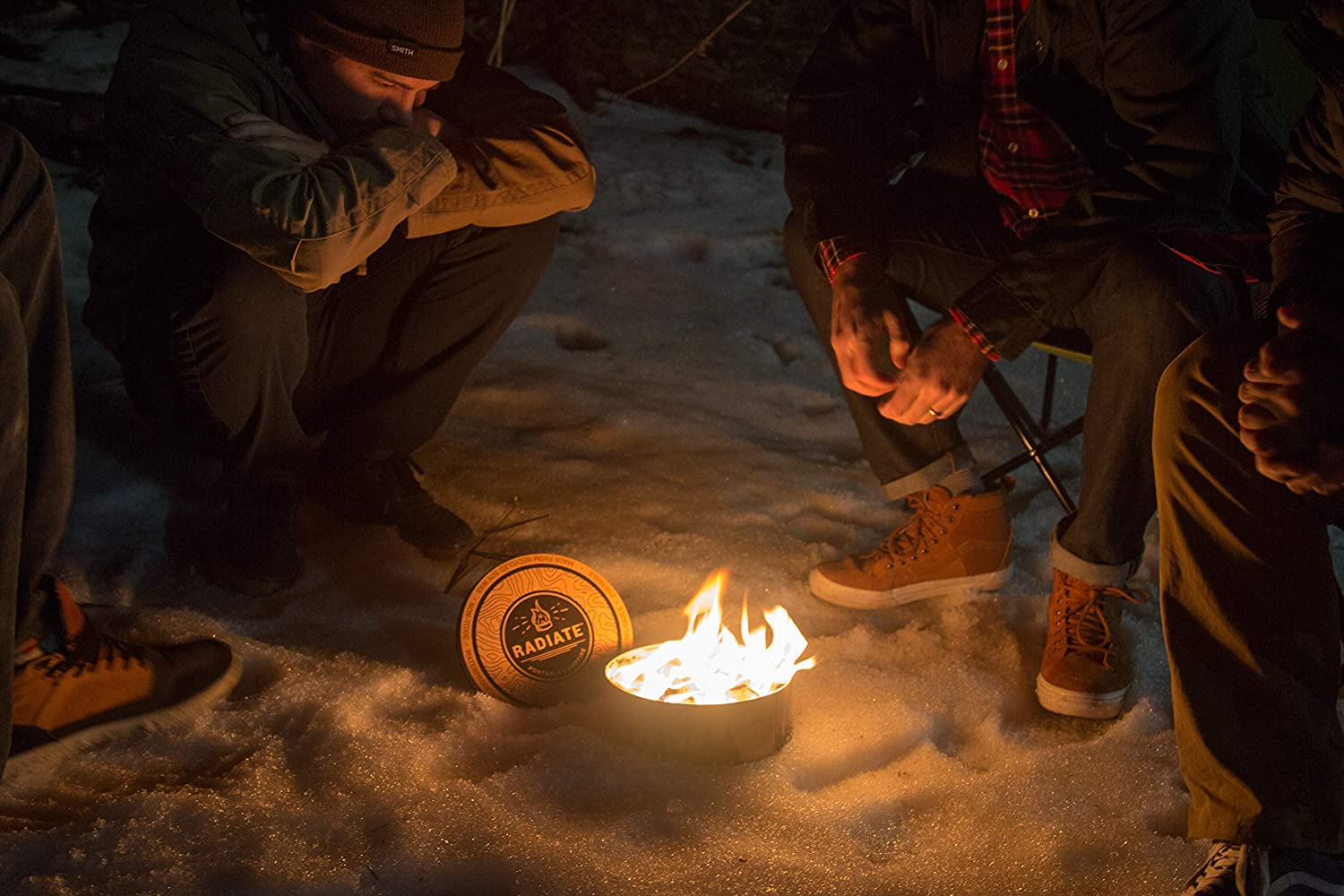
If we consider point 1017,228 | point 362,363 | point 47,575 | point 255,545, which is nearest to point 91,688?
point 47,575

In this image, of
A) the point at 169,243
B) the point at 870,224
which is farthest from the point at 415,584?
the point at 870,224

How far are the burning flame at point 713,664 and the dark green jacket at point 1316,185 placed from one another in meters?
0.98

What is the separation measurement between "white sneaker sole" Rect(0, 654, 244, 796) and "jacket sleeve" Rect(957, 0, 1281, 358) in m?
1.53

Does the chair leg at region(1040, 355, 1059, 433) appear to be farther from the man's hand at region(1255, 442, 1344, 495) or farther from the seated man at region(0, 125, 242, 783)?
the seated man at region(0, 125, 242, 783)

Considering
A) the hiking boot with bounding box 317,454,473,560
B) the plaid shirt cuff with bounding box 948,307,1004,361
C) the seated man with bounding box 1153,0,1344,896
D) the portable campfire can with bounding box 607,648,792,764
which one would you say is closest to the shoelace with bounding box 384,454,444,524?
the hiking boot with bounding box 317,454,473,560

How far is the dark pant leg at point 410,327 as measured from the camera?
2492mm

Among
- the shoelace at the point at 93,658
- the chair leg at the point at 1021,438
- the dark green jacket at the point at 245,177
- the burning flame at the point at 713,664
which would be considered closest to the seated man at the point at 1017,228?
the chair leg at the point at 1021,438

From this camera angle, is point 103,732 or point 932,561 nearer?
point 103,732

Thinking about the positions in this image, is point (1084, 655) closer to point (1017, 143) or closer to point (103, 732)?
point (1017, 143)

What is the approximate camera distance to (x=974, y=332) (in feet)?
7.07

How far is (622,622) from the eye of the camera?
2.09 meters

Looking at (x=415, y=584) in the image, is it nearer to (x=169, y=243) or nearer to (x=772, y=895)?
(x=169, y=243)

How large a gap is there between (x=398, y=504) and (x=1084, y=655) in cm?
149

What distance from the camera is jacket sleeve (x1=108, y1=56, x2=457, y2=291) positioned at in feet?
6.46
